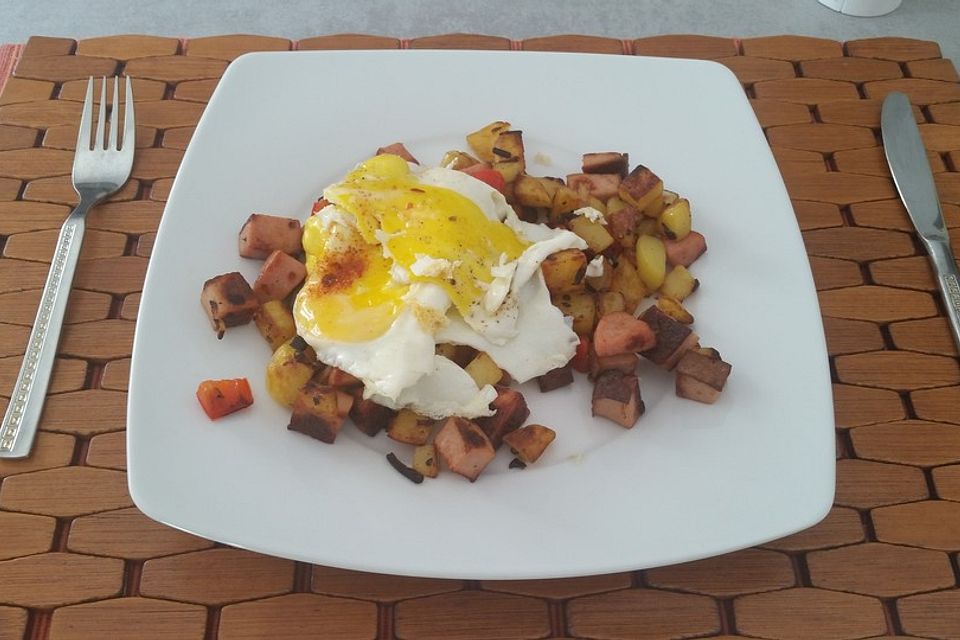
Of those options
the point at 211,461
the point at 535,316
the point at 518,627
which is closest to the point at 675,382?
the point at 535,316

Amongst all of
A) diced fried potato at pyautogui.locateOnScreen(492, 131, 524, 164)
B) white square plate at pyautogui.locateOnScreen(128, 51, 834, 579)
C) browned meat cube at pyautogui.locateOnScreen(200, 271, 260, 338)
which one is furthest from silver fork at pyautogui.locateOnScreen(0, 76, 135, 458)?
diced fried potato at pyautogui.locateOnScreen(492, 131, 524, 164)

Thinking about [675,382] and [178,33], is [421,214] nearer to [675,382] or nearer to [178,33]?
[675,382]

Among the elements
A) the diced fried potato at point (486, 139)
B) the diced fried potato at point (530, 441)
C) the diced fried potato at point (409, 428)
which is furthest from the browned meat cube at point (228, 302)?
the diced fried potato at point (486, 139)

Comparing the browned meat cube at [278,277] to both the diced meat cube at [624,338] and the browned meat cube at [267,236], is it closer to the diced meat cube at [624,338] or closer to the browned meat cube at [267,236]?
the browned meat cube at [267,236]

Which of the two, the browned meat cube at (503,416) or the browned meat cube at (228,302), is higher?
the browned meat cube at (228,302)

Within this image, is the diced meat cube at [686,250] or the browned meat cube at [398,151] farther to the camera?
the browned meat cube at [398,151]

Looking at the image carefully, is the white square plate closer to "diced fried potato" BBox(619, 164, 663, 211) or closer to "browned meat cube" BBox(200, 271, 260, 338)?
"browned meat cube" BBox(200, 271, 260, 338)

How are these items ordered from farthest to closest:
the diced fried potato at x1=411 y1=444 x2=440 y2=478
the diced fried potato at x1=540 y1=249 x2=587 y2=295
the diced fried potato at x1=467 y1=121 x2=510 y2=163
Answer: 1. the diced fried potato at x1=467 y1=121 x2=510 y2=163
2. the diced fried potato at x1=540 y1=249 x2=587 y2=295
3. the diced fried potato at x1=411 y1=444 x2=440 y2=478

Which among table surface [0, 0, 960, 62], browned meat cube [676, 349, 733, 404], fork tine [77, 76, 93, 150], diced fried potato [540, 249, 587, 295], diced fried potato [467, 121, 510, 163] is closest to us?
browned meat cube [676, 349, 733, 404]
